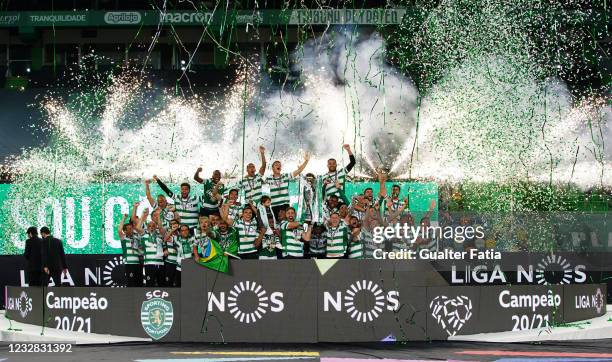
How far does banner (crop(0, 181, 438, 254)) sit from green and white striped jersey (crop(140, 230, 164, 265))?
395 centimetres

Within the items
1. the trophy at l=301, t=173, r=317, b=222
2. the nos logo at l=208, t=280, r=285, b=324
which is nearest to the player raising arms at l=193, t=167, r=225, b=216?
the trophy at l=301, t=173, r=317, b=222

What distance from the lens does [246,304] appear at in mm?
11680

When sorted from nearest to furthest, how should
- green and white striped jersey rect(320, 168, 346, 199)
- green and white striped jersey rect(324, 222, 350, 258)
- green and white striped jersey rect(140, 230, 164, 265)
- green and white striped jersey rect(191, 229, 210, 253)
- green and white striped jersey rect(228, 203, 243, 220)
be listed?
1. green and white striped jersey rect(191, 229, 210, 253)
2. green and white striped jersey rect(324, 222, 350, 258)
3. green and white striped jersey rect(228, 203, 243, 220)
4. green and white striped jersey rect(140, 230, 164, 265)
5. green and white striped jersey rect(320, 168, 346, 199)

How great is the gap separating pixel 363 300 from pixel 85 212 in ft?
26.9

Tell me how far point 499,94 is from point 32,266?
10.9m

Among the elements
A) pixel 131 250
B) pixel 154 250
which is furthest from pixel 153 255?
pixel 131 250

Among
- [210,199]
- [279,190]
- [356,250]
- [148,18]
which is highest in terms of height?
[148,18]

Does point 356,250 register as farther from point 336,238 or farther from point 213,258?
point 213,258

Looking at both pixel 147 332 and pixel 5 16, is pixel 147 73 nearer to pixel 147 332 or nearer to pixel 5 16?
pixel 5 16

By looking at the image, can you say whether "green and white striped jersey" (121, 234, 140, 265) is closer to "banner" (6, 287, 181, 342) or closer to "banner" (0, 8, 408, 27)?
"banner" (6, 287, 181, 342)

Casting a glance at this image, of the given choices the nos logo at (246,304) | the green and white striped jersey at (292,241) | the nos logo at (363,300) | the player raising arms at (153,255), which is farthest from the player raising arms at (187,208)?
the nos logo at (363,300)

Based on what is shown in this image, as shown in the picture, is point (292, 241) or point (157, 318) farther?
point (292, 241)

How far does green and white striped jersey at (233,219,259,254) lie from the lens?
12.4 metres

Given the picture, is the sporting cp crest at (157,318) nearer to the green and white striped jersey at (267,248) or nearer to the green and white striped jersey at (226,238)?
the green and white striped jersey at (226,238)
